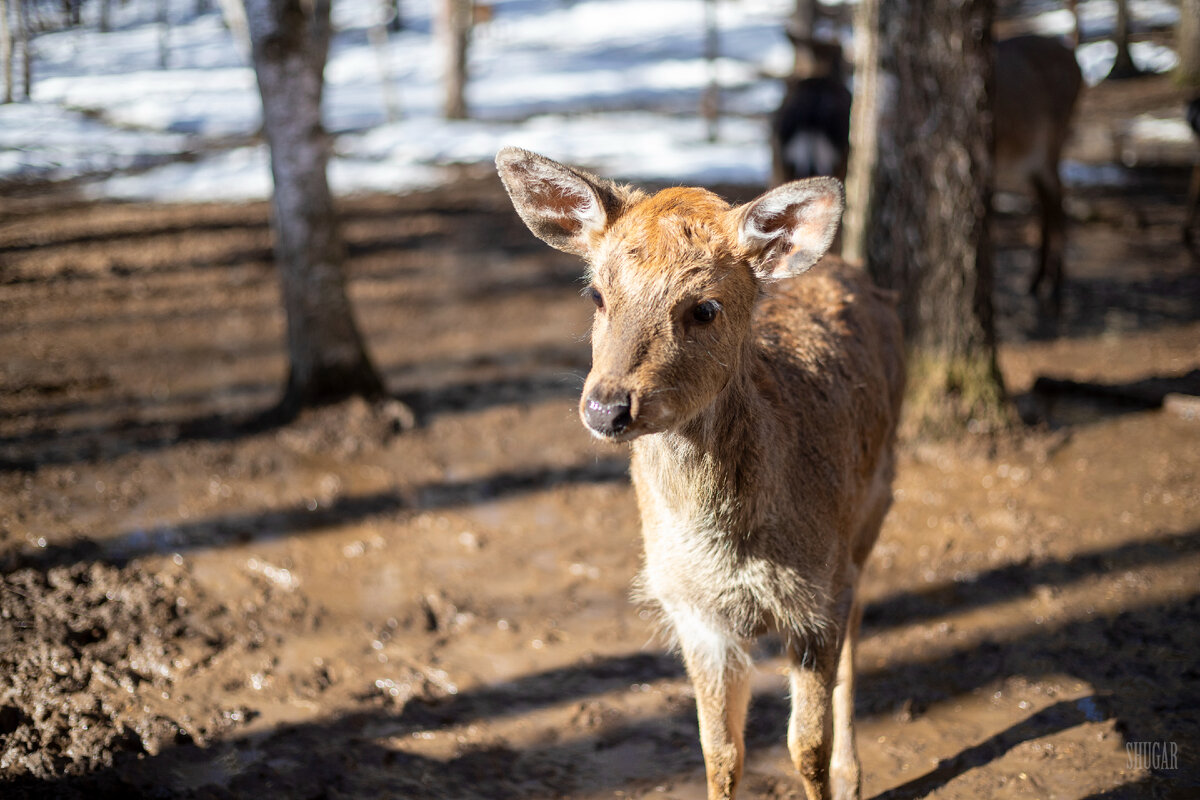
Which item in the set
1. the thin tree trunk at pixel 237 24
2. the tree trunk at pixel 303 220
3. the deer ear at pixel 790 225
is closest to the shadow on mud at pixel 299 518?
the tree trunk at pixel 303 220

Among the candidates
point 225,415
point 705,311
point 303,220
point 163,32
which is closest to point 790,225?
point 705,311

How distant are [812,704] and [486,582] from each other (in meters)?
2.45

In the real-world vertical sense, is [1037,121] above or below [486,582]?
above

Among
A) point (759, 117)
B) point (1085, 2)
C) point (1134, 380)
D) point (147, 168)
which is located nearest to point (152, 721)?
point (1134, 380)

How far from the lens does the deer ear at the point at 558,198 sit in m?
2.99

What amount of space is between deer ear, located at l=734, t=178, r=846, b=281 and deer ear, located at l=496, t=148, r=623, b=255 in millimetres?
490

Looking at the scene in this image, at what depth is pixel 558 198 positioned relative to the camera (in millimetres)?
3131

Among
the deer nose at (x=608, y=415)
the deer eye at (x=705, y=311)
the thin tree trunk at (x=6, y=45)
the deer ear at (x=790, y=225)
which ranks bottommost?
the deer nose at (x=608, y=415)

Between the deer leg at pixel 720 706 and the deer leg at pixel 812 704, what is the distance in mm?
206

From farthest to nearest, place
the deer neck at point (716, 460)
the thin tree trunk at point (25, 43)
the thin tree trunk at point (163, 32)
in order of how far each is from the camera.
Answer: the thin tree trunk at point (163, 32), the thin tree trunk at point (25, 43), the deer neck at point (716, 460)

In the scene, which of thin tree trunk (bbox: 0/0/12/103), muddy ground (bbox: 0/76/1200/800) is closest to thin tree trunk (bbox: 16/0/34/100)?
thin tree trunk (bbox: 0/0/12/103)

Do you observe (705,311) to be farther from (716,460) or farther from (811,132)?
(811,132)

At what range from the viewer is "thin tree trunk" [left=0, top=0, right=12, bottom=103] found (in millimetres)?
7301

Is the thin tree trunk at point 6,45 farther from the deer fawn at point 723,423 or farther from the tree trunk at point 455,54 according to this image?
the tree trunk at point 455,54
